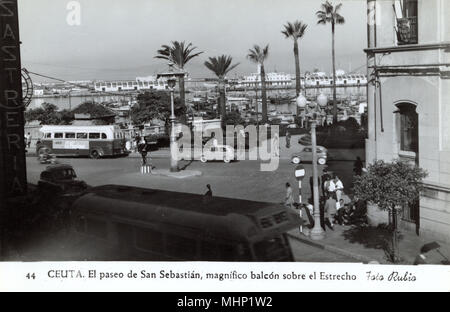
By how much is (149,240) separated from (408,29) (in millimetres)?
8817

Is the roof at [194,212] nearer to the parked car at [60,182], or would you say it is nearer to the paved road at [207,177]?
the paved road at [207,177]

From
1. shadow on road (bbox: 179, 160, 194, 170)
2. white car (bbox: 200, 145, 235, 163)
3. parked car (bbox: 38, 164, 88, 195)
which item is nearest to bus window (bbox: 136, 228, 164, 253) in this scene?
parked car (bbox: 38, 164, 88, 195)

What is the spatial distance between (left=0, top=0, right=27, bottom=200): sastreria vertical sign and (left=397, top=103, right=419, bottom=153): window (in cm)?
1073

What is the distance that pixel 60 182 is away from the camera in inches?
688

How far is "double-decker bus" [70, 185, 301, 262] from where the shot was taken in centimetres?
851

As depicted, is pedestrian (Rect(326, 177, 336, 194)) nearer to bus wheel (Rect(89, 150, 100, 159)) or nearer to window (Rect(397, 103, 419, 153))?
window (Rect(397, 103, 419, 153))

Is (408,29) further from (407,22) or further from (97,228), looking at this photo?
(97,228)

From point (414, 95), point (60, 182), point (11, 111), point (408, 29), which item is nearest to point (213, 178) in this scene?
point (60, 182)

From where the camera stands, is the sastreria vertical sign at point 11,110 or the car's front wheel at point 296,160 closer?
the sastreria vertical sign at point 11,110

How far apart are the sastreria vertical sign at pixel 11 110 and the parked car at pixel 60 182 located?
213cm

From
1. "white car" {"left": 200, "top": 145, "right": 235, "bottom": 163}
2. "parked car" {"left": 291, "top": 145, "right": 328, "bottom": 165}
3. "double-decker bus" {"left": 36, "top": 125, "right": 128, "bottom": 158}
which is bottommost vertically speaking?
"parked car" {"left": 291, "top": 145, "right": 328, "bottom": 165}

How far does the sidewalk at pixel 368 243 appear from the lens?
1189cm

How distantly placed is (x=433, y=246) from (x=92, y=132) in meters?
22.7

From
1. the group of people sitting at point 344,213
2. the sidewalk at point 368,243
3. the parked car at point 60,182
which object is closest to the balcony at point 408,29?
the group of people sitting at point 344,213
